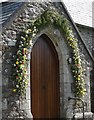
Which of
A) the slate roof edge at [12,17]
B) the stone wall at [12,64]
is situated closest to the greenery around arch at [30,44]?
the stone wall at [12,64]

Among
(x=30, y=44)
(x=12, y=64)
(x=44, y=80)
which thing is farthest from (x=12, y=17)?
(x=44, y=80)

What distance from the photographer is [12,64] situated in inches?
301

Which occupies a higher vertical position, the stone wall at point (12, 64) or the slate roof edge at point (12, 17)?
the slate roof edge at point (12, 17)

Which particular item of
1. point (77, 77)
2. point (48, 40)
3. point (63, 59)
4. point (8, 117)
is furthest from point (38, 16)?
point (8, 117)

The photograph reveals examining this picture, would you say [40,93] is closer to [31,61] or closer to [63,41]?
[31,61]

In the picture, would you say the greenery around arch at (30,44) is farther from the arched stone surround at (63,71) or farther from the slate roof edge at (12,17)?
the slate roof edge at (12,17)

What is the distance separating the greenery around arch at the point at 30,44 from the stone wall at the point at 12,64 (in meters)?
0.12

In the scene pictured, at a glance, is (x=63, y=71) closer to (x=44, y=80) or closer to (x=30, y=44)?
(x=44, y=80)

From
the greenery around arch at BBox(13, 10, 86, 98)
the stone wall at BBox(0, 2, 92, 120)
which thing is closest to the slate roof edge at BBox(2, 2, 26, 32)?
the stone wall at BBox(0, 2, 92, 120)

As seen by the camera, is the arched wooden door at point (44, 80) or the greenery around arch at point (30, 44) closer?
the greenery around arch at point (30, 44)

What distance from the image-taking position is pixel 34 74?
8617 millimetres

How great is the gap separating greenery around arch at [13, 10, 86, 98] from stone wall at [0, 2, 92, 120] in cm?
12

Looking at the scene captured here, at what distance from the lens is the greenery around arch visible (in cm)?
763

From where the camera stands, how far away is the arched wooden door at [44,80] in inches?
339
